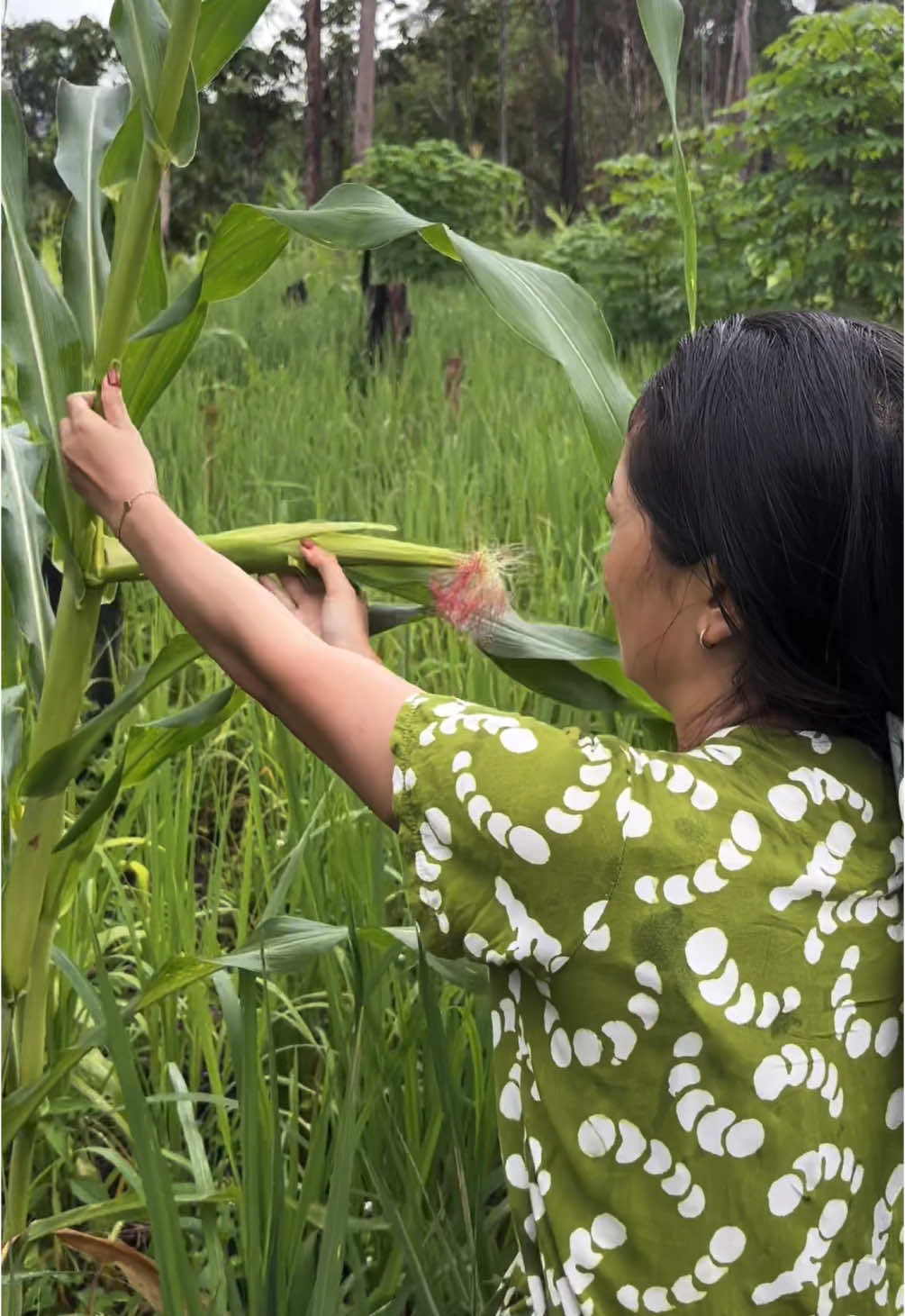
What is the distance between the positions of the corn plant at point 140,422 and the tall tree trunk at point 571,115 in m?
4.91

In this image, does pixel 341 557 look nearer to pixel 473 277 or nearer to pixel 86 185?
pixel 473 277

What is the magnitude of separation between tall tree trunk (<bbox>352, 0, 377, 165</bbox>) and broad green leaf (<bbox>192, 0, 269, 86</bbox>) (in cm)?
310

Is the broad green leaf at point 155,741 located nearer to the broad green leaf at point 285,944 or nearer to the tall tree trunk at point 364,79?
the broad green leaf at point 285,944

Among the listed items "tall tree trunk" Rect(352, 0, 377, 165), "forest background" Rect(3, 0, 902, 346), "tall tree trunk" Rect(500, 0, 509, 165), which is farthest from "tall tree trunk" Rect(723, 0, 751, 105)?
"tall tree trunk" Rect(352, 0, 377, 165)

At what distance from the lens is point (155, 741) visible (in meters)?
0.76

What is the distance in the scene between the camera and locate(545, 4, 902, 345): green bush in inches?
123

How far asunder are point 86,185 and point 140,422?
18cm

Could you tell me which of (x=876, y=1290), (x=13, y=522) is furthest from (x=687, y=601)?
(x=13, y=522)

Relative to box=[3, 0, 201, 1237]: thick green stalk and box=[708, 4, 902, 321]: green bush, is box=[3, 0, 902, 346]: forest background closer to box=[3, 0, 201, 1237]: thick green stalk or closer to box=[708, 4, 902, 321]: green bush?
box=[708, 4, 902, 321]: green bush

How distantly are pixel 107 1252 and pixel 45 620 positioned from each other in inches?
15.1

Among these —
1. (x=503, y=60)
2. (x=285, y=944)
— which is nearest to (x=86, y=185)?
(x=285, y=944)

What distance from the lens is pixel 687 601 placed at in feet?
1.81

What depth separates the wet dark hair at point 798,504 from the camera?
521 mm

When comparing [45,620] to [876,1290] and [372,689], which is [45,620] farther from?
[876,1290]
